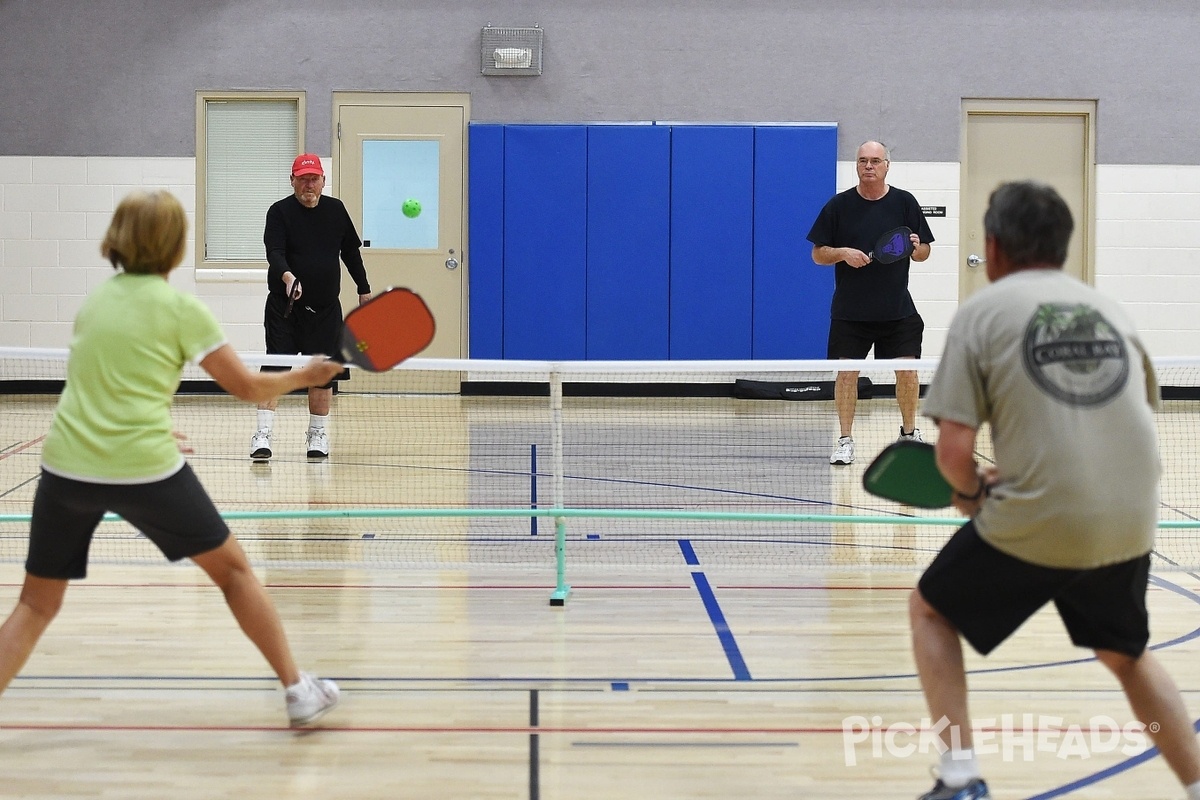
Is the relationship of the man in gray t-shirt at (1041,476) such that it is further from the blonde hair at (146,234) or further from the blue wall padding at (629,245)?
the blue wall padding at (629,245)

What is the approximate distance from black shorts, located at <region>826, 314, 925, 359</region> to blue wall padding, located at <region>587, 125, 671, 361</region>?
193 inches

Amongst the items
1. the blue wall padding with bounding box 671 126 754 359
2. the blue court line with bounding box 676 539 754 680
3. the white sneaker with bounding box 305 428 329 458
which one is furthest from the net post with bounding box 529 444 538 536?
the blue wall padding with bounding box 671 126 754 359

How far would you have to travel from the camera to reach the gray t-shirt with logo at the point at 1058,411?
2.75m

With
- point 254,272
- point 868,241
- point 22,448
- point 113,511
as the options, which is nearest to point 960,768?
point 113,511

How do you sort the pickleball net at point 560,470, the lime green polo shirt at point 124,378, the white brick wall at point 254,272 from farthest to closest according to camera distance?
the white brick wall at point 254,272, the pickleball net at point 560,470, the lime green polo shirt at point 124,378

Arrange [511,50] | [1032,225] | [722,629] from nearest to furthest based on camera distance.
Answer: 1. [1032,225]
2. [722,629]
3. [511,50]

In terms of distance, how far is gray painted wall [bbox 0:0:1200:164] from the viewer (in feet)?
44.4

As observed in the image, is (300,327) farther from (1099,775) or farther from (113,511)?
(1099,775)

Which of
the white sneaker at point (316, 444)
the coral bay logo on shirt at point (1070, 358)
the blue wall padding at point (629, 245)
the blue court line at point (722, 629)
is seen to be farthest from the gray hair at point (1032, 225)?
the blue wall padding at point (629, 245)

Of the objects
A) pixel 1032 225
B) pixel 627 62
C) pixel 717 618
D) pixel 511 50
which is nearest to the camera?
pixel 1032 225

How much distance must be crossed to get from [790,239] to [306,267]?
20.1 ft

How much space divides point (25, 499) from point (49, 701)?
151 inches

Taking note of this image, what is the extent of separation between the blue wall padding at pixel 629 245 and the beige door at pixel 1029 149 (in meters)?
3.10

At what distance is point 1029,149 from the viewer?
13.9 meters
